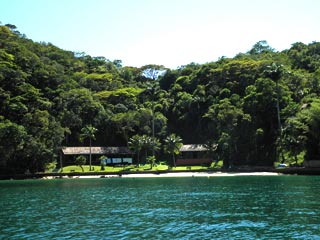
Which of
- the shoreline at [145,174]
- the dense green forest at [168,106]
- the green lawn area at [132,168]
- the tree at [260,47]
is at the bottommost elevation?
the shoreline at [145,174]

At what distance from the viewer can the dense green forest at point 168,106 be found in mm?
82312

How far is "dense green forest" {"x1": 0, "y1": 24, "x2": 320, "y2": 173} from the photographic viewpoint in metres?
82.3

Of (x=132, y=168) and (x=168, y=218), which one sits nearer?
(x=168, y=218)

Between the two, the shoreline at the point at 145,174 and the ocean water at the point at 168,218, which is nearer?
the ocean water at the point at 168,218

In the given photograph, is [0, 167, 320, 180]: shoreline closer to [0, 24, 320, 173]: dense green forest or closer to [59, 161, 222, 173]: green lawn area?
[59, 161, 222, 173]: green lawn area

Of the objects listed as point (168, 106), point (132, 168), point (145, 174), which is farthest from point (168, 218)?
point (168, 106)

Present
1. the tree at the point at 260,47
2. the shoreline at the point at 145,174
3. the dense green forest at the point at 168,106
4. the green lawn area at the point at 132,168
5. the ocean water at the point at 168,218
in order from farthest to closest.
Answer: the tree at the point at 260,47, the green lawn area at the point at 132,168, the dense green forest at the point at 168,106, the shoreline at the point at 145,174, the ocean water at the point at 168,218

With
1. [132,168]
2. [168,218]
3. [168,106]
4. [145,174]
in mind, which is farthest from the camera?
[168,106]

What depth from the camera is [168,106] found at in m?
120

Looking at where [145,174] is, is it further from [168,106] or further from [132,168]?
[168,106]

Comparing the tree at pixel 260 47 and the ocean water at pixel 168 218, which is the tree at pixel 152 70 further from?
the ocean water at pixel 168 218

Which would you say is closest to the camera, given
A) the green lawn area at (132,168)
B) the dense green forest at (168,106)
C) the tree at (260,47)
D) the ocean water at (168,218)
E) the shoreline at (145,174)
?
the ocean water at (168,218)

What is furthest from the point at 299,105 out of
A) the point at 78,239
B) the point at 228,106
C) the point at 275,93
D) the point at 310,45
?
the point at 78,239

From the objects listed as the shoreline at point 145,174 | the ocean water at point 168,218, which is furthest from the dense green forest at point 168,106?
the ocean water at point 168,218
